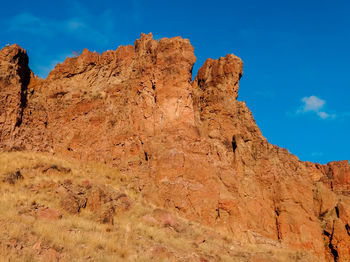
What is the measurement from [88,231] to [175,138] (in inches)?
408

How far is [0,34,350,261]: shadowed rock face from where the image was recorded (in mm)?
22672

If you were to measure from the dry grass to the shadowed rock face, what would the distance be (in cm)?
172

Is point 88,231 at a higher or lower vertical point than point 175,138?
lower

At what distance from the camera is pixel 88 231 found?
1472cm

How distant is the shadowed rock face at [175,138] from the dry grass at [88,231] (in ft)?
5.66

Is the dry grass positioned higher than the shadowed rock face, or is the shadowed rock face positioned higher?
the shadowed rock face

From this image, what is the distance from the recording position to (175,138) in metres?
23.7

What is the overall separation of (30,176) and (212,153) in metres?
12.0

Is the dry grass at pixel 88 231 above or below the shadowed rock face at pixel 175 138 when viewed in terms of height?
below

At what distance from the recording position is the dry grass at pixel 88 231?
12.2 metres

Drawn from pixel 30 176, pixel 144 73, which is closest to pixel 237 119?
pixel 144 73

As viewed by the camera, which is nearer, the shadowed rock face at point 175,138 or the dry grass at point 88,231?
the dry grass at point 88,231

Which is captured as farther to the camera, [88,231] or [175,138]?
[175,138]

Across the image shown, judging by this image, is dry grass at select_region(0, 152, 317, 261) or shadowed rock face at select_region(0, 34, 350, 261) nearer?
dry grass at select_region(0, 152, 317, 261)
